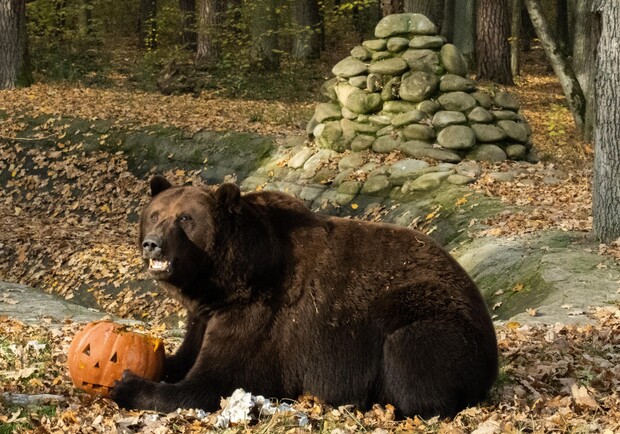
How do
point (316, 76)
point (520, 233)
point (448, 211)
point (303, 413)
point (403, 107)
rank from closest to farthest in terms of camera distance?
1. point (303, 413)
2. point (520, 233)
3. point (448, 211)
4. point (403, 107)
5. point (316, 76)

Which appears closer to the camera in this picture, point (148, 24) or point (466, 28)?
point (466, 28)

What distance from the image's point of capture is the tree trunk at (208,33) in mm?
28609

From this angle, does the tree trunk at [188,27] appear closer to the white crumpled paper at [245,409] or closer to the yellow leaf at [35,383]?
the yellow leaf at [35,383]

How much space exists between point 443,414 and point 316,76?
2401 centimetres

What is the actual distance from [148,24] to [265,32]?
632 cm

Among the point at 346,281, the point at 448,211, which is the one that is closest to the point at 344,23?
the point at 448,211

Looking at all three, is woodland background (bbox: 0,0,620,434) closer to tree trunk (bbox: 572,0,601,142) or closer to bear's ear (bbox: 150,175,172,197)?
tree trunk (bbox: 572,0,601,142)

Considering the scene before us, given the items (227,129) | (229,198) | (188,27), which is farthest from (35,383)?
(188,27)

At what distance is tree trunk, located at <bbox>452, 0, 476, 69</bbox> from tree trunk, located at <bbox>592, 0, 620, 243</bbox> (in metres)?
17.0

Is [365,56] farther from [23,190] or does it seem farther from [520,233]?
[23,190]

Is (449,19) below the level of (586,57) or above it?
above

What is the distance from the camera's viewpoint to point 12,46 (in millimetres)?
25031

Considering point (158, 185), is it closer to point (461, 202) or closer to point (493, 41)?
point (461, 202)

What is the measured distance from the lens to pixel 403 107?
663 inches
